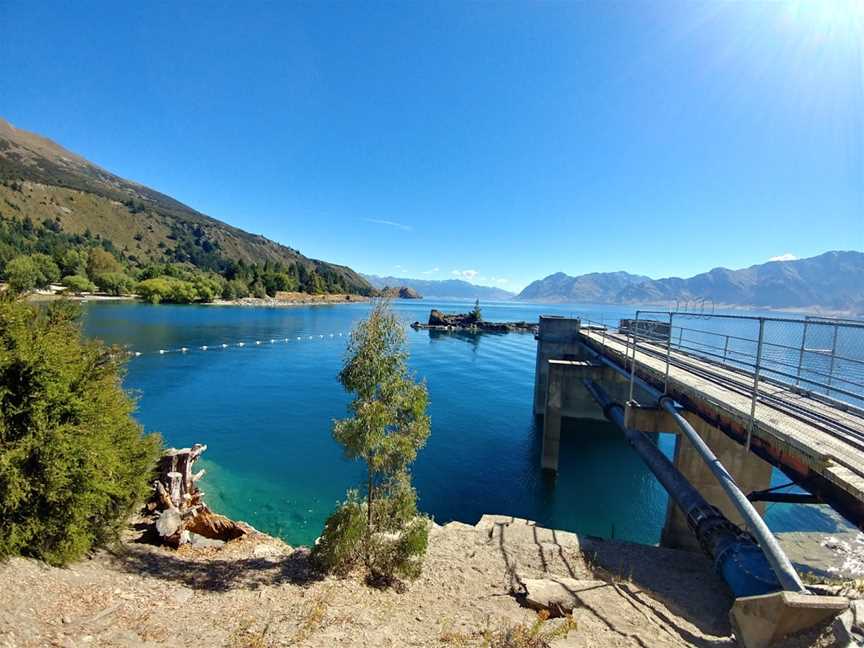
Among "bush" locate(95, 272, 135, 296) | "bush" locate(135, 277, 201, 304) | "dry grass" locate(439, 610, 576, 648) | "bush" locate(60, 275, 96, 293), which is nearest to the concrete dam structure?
"dry grass" locate(439, 610, 576, 648)

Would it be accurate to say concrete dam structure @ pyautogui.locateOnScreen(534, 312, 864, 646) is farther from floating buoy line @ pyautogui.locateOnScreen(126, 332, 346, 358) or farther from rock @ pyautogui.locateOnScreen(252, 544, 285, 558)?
floating buoy line @ pyautogui.locateOnScreen(126, 332, 346, 358)

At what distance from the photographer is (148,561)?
9367 mm

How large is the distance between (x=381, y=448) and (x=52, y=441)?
6.21 meters

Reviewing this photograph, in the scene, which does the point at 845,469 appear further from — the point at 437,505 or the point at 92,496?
the point at 92,496

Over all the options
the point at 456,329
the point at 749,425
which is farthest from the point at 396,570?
the point at 456,329

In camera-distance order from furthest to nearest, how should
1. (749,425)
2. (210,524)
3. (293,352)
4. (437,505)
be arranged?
(293,352), (437,505), (210,524), (749,425)

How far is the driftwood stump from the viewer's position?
11016 mm

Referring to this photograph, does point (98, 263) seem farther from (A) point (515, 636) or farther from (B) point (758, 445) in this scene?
(B) point (758, 445)

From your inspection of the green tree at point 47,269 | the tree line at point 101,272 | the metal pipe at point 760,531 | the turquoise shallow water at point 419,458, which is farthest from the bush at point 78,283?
the metal pipe at point 760,531

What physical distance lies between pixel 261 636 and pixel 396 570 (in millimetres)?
3338

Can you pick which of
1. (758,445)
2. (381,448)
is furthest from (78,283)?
(758,445)

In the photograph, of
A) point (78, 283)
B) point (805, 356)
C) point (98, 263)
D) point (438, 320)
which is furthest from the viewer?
point (98, 263)

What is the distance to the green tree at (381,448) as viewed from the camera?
28.2ft

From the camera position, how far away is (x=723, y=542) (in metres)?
8.55
